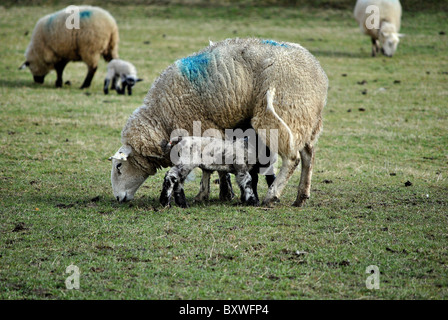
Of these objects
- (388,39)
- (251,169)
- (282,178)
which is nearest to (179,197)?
(251,169)

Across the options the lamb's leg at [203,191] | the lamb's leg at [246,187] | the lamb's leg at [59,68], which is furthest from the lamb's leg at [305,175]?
the lamb's leg at [59,68]

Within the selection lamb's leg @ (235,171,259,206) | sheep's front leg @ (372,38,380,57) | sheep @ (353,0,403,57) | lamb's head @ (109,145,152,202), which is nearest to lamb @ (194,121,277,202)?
lamb's leg @ (235,171,259,206)

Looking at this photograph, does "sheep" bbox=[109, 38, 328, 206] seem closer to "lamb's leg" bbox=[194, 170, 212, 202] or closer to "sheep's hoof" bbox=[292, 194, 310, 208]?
"sheep's hoof" bbox=[292, 194, 310, 208]

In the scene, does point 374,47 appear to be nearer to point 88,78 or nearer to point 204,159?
point 88,78

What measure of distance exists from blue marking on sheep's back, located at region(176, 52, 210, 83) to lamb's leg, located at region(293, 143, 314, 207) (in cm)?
175

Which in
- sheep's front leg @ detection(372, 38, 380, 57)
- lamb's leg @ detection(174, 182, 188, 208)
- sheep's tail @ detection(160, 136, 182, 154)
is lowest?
sheep's front leg @ detection(372, 38, 380, 57)

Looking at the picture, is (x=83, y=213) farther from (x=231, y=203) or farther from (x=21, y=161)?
(x=21, y=161)

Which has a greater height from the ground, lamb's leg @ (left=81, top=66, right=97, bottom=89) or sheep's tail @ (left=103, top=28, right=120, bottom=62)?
sheep's tail @ (left=103, top=28, right=120, bottom=62)

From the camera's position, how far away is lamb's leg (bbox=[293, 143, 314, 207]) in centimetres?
786

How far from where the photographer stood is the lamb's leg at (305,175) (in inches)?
309

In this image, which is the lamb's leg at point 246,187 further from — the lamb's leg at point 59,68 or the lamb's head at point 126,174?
the lamb's leg at point 59,68

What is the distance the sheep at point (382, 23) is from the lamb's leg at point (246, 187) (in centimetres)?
1537

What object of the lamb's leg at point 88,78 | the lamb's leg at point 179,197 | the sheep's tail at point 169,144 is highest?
the sheep's tail at point 169,144
